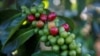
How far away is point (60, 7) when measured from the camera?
6.73ft

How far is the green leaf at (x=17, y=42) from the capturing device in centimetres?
100

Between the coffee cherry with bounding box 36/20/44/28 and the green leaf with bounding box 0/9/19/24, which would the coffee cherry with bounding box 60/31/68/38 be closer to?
the coffee cherry with bounding box 36/20/44/28

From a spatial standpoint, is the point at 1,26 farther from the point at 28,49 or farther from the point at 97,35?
the point at 97,35

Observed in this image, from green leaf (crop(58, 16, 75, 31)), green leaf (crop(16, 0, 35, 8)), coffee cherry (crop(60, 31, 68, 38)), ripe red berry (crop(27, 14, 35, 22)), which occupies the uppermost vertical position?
green leaf (crop(16, 0, 35, 8))

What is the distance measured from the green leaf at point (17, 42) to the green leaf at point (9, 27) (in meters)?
0.03

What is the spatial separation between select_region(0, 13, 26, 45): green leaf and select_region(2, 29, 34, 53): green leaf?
0.09 ft

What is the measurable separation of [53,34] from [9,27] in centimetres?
19

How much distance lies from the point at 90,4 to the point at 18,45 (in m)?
0.96

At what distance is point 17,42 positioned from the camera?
102cm

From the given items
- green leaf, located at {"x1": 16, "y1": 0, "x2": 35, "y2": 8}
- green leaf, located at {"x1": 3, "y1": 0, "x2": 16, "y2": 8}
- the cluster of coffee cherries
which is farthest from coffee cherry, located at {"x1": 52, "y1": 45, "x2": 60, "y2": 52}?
green leaf, located at {"x1": 3, "y1": 0, "x2": 16, "y2": 8}

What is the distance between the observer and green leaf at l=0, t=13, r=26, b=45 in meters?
1.00

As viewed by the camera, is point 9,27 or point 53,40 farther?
point 9,27

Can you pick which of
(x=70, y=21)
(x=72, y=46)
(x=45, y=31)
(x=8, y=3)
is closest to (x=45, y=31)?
(x=45, y=31)

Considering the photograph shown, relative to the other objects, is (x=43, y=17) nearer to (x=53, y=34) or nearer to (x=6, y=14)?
(x=53, y=34)
